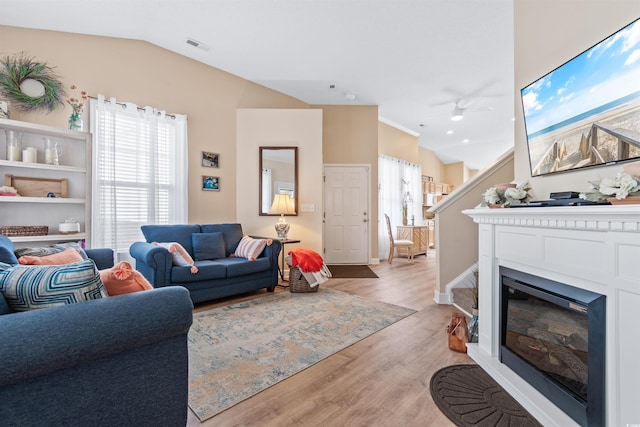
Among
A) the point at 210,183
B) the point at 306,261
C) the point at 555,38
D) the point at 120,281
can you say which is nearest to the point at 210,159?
the point at 210,183

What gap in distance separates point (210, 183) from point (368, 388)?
3.67 m

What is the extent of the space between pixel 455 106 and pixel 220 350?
18.7 ft

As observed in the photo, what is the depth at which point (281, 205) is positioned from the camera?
4.39m

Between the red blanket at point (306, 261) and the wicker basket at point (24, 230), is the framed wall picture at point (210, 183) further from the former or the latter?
the wicker basket at point (24, 230)

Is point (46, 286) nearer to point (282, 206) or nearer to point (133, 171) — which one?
point (133, 171)

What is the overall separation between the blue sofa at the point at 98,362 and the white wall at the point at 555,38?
2363 mm

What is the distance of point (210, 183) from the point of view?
433 centimetres

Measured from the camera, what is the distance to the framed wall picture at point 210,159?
4270 mm

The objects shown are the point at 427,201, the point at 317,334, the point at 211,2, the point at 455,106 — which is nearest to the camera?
the point at 317,334

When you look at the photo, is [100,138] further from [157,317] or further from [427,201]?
[427,201]

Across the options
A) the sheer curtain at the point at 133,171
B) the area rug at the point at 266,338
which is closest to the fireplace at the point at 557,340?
the area rug at the point at 266,338

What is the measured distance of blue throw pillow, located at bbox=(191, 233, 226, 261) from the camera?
11.7 ft

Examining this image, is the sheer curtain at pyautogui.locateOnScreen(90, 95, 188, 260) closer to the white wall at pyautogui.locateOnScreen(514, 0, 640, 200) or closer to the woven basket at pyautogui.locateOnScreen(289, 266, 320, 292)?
the woven basket at pyautogui.locateOnScreen(289, 266, 320, 292)

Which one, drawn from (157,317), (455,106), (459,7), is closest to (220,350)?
(157,317)
